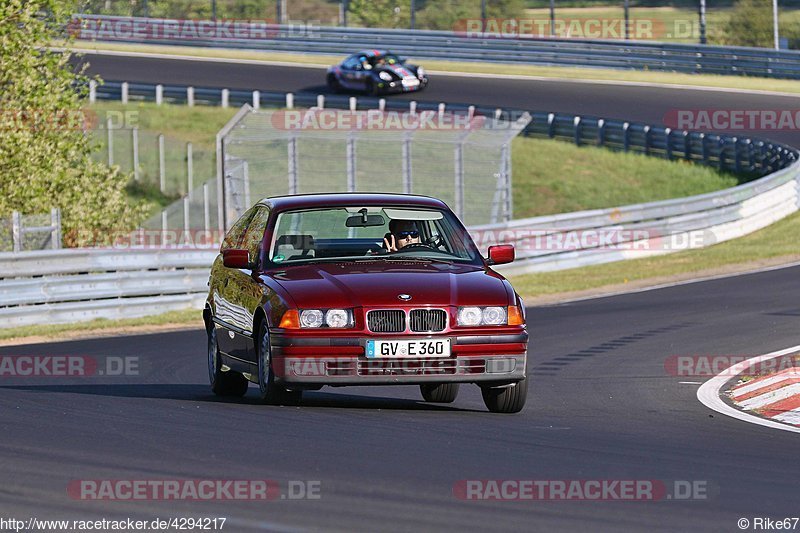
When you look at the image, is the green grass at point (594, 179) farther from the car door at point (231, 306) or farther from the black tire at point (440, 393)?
the black tire at point (440, 393)

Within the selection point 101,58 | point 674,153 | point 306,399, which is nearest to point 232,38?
point 101,58

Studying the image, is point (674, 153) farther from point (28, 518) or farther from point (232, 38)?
point (28, 518)

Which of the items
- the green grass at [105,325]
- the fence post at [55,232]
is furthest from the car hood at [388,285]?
the fence post at [55,232]

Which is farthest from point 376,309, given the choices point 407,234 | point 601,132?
point 601,132

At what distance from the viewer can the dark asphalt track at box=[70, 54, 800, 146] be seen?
4516 cm

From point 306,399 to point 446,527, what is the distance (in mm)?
5198

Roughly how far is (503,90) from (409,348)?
4053 cm

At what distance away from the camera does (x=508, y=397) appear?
10266 mm

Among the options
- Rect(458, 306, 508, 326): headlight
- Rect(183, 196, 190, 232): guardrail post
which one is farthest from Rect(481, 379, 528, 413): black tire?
Rect(183, 196, 190, 232): guardrail post

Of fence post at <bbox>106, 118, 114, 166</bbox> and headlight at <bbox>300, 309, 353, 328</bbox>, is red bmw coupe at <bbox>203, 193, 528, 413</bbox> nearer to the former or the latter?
headlight at <bbox>300, 309, 353, 328</bbox>

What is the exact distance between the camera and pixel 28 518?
247 inches

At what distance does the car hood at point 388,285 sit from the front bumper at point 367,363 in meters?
0.26

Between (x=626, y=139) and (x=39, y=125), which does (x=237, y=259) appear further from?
(x=626, y=139)

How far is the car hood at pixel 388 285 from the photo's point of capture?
977 centimetres
